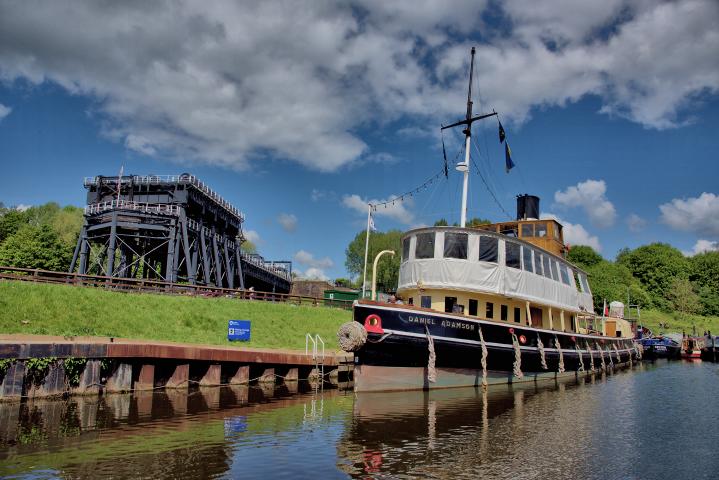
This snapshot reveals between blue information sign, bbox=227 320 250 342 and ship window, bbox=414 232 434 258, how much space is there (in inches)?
485

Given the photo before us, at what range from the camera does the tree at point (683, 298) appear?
87.9 metres

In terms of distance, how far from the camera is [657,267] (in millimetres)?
98312

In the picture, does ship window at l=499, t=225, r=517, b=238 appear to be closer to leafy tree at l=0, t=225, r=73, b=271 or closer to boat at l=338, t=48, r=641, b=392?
boat at l=338, t=48, r=641, b=392

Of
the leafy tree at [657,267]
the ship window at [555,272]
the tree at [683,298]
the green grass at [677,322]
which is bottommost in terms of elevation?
the green grass at [677,322]

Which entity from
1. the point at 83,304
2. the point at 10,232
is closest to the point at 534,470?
the point at 83,304

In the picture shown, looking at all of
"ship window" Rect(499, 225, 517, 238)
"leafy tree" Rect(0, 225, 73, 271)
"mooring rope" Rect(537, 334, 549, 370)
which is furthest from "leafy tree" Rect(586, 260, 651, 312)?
"leafy tree" Rect(0, 225, 73, 271)

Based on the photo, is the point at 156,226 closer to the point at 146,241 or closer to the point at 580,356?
the point at 146,241

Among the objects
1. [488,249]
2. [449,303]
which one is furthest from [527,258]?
[449,303]

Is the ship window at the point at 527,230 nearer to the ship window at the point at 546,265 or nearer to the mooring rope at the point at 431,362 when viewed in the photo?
the ship window at the point at 546,265

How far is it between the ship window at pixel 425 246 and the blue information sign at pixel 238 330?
1233 centimetres

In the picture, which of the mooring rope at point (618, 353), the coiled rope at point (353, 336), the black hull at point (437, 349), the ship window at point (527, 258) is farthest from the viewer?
the mooring rope at point (618, 353)

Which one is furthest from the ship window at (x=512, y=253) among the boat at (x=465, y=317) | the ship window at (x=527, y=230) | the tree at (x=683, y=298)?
the tree at (x=683, y=298)

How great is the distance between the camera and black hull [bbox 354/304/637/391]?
1958 centimetres

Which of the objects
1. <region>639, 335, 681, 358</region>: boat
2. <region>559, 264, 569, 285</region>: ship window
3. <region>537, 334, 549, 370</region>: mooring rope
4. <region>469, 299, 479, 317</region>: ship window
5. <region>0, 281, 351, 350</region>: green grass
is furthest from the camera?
<region>639, 335, 681, 358</region>: boat
